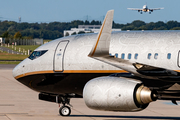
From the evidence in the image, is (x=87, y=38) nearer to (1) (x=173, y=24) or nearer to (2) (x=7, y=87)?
(2) (x=7, y=87)

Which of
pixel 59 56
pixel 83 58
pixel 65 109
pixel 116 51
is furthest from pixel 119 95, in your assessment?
pixel 65 109

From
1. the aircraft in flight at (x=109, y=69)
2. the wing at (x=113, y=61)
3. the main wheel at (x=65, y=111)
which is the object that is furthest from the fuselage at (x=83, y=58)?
the wing at (x=113, y=61)

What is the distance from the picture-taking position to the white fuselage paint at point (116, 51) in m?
15.0

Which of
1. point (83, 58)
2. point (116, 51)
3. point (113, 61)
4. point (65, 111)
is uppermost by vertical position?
point (116, 51)

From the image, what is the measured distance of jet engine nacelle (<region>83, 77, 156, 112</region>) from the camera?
44.5ft

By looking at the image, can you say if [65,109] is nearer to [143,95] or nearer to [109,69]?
[109,69]

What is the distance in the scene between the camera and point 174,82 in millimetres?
14469

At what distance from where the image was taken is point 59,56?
1688cm

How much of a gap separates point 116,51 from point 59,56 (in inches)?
98.0

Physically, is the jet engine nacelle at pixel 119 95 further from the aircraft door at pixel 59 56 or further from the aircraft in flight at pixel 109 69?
the aircraft door at pixel 59 56

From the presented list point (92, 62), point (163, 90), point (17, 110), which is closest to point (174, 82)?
point (163, 90)

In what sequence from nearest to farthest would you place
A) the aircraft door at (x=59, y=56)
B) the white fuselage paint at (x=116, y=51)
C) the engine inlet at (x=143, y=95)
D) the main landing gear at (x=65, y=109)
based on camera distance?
the engine inlet at (x=143, y=95), the white fuselage paint at (x=116, y=51), the aircraft door at (x=59, y=56), the main landing gear at (x=65, y=109)

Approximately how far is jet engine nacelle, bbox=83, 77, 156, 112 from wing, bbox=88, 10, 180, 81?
Result: 516mm

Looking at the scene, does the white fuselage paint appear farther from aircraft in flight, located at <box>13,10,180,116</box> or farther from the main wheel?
the main wheel
